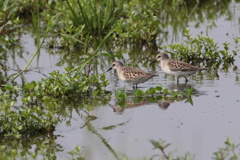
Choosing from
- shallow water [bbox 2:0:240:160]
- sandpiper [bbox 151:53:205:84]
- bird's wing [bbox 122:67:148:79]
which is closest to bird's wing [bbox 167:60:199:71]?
sandpiper [bbox 151:53:205:84]

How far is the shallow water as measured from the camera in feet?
24.9

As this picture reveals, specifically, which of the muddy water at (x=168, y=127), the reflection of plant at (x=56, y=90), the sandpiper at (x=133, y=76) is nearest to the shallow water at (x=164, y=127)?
the muddy water at (x=168, y=127)

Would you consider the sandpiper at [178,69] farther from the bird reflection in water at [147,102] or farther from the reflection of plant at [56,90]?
the reflection of plant at [56,90]

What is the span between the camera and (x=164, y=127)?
8453 mm

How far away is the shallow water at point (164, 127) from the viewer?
7.58 meters

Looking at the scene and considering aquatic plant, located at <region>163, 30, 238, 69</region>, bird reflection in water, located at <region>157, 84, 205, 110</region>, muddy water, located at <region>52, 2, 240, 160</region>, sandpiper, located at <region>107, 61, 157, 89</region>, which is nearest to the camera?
muddy water, located at <region>52, 2, 240, 160</region>

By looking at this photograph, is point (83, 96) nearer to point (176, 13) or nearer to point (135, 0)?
point (135, 0)

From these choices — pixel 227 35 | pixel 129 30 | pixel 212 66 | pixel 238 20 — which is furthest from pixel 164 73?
pixel 238 20

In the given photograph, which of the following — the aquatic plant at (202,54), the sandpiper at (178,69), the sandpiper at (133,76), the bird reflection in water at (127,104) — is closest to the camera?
the bird reflection in water at (127,104)

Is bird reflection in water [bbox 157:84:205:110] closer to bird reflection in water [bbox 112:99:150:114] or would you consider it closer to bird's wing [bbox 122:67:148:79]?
bird reflection in water [bbox 112:99:150:114]

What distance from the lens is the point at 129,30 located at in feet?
46.1

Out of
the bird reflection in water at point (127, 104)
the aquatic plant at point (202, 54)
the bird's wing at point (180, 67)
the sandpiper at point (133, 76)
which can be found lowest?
the bird reflection in water at point (127, 104)

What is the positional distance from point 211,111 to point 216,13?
8642 millimetres

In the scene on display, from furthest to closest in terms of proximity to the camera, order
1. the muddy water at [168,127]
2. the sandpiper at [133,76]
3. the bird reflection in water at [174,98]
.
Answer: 1. the sandpiper at [133,76]
2. the bird reflection in water at [174,98]
3. the muddy water at [168,127]
